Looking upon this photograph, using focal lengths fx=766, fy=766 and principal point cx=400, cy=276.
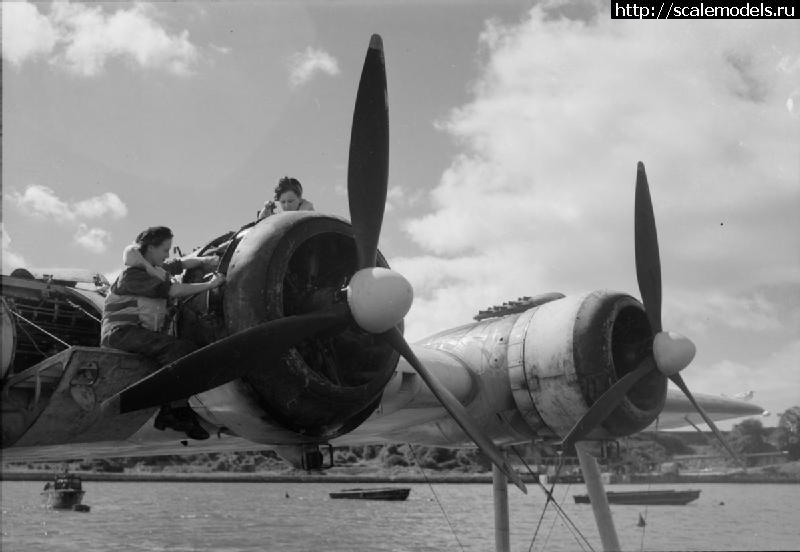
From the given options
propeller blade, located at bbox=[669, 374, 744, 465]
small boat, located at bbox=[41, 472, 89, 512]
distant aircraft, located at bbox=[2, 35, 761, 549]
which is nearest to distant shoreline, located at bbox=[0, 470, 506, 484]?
small boat, located at bbox=[41, 472, 89, 512]

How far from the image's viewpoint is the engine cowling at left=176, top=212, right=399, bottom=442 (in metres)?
6.65

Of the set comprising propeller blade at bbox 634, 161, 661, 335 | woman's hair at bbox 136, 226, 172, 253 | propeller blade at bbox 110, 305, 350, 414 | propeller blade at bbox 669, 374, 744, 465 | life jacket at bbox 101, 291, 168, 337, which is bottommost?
propeller blade at bbox 669, 374, 744, 465

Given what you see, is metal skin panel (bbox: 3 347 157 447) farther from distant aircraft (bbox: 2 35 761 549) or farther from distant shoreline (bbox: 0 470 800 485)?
distant shoreline (bbox: 0 470 800 485)

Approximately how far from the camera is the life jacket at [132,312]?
668 cm

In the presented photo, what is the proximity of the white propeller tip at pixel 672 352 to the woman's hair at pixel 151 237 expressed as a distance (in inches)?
241

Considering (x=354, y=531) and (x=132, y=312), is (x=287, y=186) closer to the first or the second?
(x=132, y=312)

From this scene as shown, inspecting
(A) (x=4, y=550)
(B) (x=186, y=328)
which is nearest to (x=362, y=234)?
(B) (x=186, y=328)

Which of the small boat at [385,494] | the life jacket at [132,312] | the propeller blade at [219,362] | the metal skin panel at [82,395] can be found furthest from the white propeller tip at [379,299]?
the small boat at [385,494]

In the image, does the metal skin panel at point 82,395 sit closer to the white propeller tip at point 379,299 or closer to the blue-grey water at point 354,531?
the white propeller tip at point 379,299

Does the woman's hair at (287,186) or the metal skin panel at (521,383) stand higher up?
the woman's hair at (287,186)

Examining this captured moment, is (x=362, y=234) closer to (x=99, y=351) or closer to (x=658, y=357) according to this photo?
(x=99, y=351)

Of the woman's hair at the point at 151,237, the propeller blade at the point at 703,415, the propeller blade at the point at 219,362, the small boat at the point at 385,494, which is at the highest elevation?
the woman's hair at the point at 151,237

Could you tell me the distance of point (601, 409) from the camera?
9.36 m

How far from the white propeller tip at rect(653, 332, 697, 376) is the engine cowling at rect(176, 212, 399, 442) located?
12.7 ft
